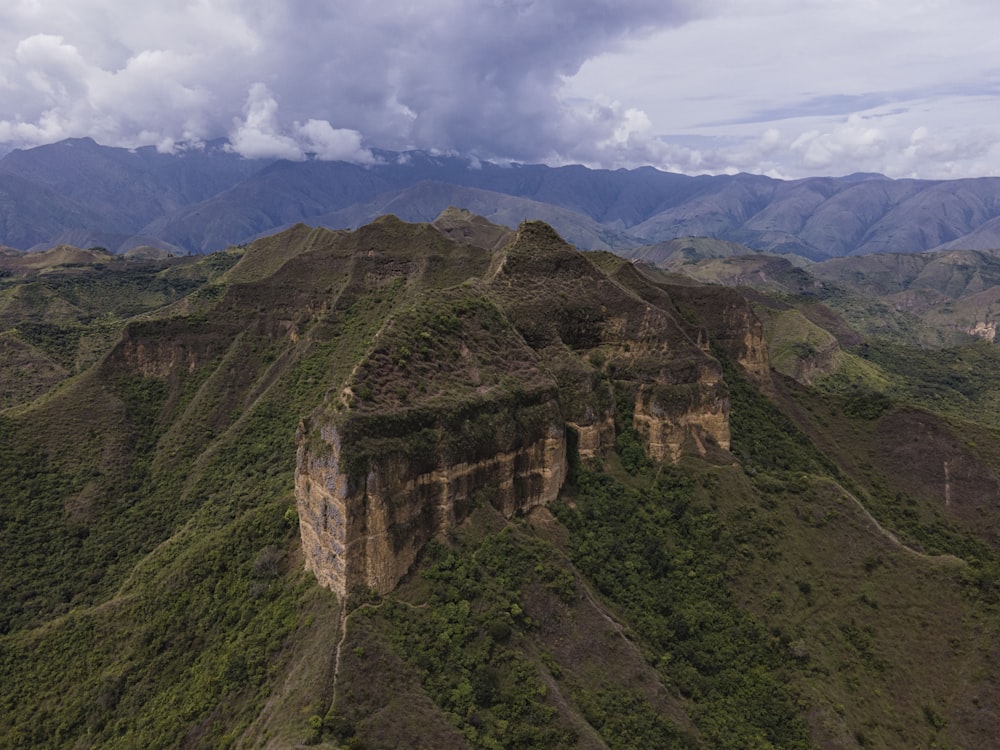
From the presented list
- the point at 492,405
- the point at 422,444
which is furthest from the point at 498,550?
the point at 492,405

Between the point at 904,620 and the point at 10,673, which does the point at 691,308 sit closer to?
the point at 904,620

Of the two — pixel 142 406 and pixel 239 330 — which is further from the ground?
pixel 239 330

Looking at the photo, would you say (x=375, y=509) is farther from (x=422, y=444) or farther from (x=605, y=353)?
(x=605, y=353)

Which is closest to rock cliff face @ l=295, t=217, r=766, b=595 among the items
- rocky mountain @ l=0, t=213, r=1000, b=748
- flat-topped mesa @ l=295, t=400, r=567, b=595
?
flat-topped mesa @ l=295, t=400, r=567, b=595

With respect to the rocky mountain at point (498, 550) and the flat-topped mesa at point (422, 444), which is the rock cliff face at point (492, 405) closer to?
the flat-topped mesa at point (422, 444)

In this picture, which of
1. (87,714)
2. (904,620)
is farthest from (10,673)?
(904,620)

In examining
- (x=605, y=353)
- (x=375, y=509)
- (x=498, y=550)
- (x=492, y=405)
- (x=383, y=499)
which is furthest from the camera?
(x=605, y=353)

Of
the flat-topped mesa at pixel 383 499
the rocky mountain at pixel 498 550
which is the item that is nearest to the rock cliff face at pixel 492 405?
the flat-topped mesa at pixel 383 499

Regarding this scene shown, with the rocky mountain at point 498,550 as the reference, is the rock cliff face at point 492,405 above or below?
above

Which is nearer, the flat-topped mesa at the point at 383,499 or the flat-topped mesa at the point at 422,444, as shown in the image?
the flat-topped mesa at the point at 383,499
